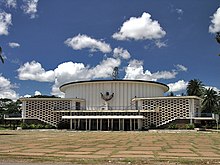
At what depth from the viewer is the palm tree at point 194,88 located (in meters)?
80.6

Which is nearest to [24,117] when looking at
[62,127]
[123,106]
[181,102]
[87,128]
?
[62,127]

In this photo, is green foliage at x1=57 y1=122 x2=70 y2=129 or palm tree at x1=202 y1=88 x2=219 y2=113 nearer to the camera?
green foliage at x1=57 y1=122 x2=70 y2=129

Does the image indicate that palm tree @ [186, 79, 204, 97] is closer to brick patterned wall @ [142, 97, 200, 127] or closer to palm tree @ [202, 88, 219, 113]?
palm tree @ [202, 88, 219, 113]

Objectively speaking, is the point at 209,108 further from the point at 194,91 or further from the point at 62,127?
the point at 62,127

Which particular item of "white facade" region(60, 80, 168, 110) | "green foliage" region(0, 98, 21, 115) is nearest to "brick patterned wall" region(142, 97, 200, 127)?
"white facade" region(60, 80, 168, 110)

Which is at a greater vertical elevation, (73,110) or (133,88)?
(133,88)

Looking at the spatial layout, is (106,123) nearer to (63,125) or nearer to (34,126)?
(63,125)

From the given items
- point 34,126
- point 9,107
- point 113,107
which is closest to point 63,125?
point 34,126

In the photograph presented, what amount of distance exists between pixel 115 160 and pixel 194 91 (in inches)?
2883

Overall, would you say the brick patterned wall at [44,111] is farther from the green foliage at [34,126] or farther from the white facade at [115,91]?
the white facade at [115,91]

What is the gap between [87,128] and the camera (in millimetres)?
55375

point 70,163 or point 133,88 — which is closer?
point 70,163

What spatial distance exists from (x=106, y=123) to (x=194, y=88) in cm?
3597

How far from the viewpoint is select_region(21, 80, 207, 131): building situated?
52062 millimetres
